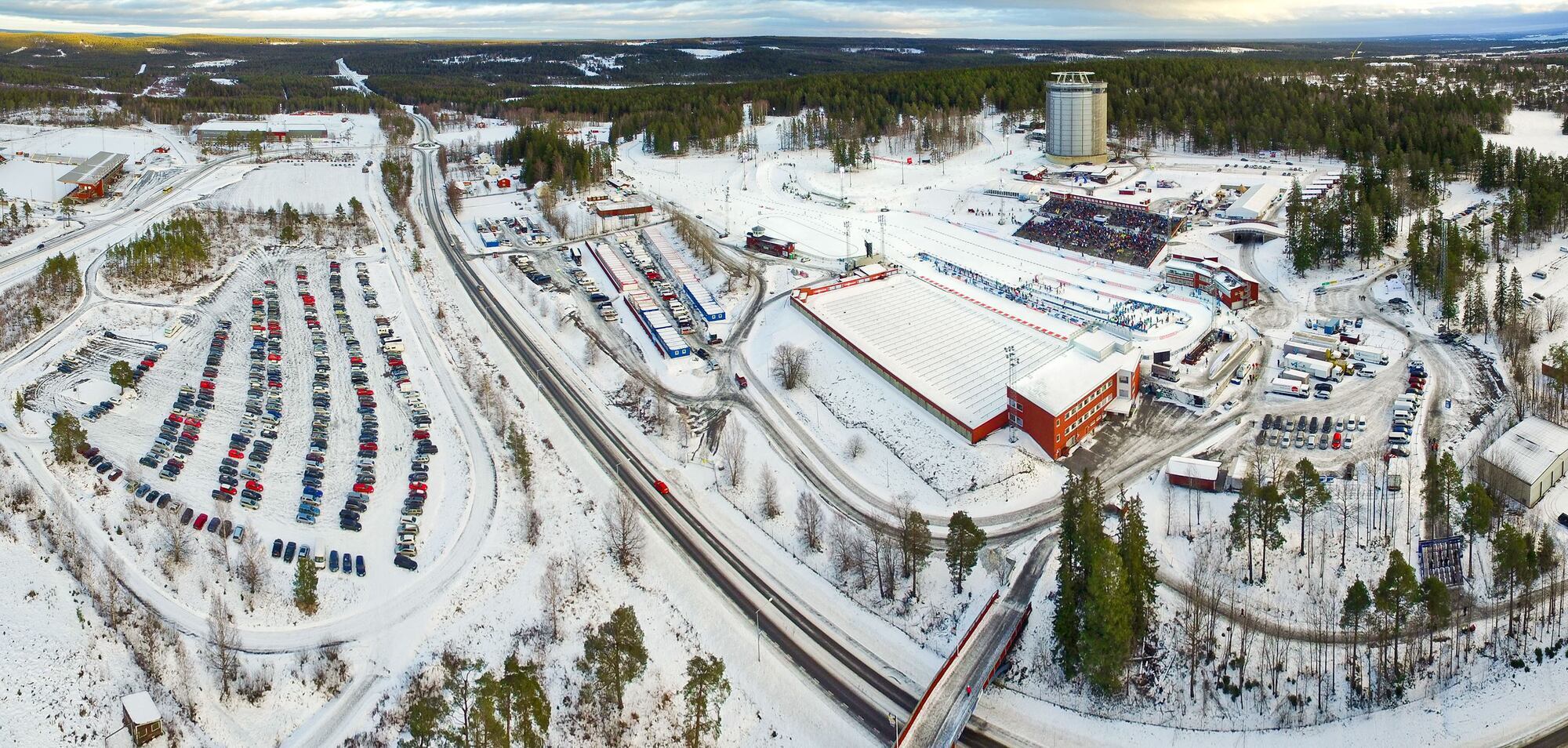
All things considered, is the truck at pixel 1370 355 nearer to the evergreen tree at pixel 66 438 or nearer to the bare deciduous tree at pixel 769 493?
the bare deciduous tree at pixel 769 493

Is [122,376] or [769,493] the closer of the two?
[769,493]

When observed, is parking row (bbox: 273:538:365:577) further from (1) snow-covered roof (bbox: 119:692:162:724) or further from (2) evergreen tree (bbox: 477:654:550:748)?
(2) evergreen tree (bbox: 477:654:550:748)

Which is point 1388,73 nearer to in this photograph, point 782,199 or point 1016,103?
point 1016,103

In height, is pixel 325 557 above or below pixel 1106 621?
below

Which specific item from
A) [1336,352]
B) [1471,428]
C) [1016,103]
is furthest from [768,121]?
[1471,428]

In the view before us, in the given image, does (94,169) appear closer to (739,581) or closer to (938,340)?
(938,340)

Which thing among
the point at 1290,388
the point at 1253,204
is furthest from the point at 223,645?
the point at 1253,204
